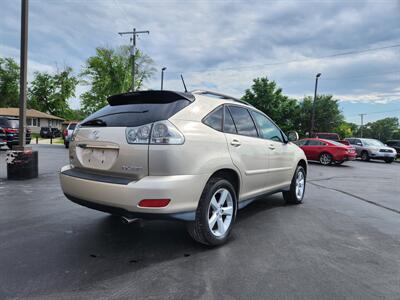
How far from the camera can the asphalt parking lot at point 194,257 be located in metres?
2.50

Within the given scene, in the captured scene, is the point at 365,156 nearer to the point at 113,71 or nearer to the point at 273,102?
the point at 273,102

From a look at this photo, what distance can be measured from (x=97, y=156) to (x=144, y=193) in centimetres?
79

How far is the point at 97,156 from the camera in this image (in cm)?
320

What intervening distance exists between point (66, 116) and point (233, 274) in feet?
237

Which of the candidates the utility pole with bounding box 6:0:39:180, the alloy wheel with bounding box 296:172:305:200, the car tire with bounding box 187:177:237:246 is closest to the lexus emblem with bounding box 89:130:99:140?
the car tire with bounding box 187:177:237:246

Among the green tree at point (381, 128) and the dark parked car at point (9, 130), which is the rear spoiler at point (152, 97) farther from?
the green tree at point (381, 128)

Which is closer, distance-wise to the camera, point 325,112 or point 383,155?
point 383,155

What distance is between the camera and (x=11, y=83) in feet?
212

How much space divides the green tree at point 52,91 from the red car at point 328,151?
5810 cm

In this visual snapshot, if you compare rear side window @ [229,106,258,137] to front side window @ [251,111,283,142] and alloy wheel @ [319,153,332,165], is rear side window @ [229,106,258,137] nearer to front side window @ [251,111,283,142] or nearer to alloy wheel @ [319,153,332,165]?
front side window @ [251,111,283,142]

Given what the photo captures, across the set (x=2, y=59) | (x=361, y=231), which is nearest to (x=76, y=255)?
(x=361, y=231)

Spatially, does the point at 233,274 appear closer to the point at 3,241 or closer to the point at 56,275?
the point at 56,275

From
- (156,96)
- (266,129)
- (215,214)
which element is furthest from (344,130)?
(156,96)

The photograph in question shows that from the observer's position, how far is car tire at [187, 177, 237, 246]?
3.22m
